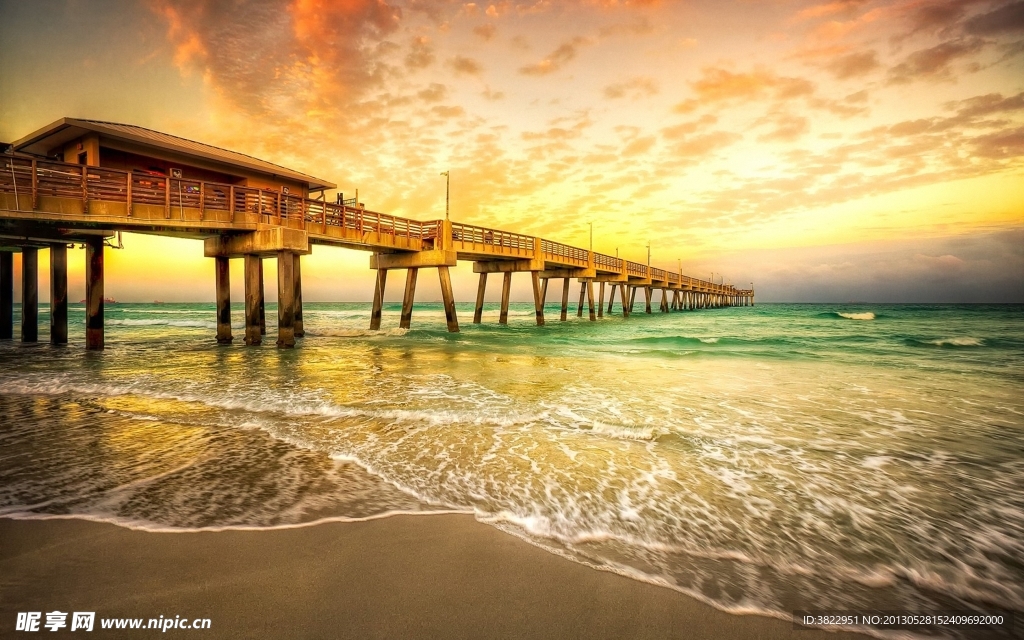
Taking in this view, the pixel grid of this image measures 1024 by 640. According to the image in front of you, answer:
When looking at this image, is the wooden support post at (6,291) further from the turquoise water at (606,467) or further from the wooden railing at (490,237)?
the wooden railing at (490,237)

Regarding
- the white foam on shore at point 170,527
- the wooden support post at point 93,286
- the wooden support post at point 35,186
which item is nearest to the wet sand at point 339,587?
the white foam on shore at point 170,527

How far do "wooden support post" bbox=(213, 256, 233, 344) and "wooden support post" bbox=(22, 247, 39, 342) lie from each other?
692 centimetres

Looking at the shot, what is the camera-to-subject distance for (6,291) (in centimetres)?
1728

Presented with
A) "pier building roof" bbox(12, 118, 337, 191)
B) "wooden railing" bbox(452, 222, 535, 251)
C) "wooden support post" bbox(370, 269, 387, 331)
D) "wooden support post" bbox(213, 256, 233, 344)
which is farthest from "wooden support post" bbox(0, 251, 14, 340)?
"wooden railing" bbox(452, 222, 535, 251)

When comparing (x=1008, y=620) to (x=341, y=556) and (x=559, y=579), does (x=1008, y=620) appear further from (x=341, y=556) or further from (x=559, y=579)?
(x=341, y=556)

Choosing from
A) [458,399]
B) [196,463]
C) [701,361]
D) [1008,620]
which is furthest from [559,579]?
[701,361]

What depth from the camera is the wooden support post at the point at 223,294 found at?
15688mm

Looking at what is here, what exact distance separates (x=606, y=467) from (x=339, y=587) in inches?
119

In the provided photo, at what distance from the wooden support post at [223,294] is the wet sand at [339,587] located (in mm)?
14951

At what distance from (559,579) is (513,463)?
2.12m

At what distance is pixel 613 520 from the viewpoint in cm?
344

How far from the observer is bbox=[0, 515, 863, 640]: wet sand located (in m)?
2.13

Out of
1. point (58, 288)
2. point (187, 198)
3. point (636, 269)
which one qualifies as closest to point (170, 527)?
point (187, 198)

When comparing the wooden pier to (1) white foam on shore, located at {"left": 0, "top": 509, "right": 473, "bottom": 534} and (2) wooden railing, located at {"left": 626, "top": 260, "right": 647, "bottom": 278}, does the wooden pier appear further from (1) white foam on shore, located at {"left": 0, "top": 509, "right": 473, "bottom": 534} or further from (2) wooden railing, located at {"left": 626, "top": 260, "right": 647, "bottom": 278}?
(2) wooden railing, located at {"left": 626, "top": 260, "right": 647, "bottom": 278}
